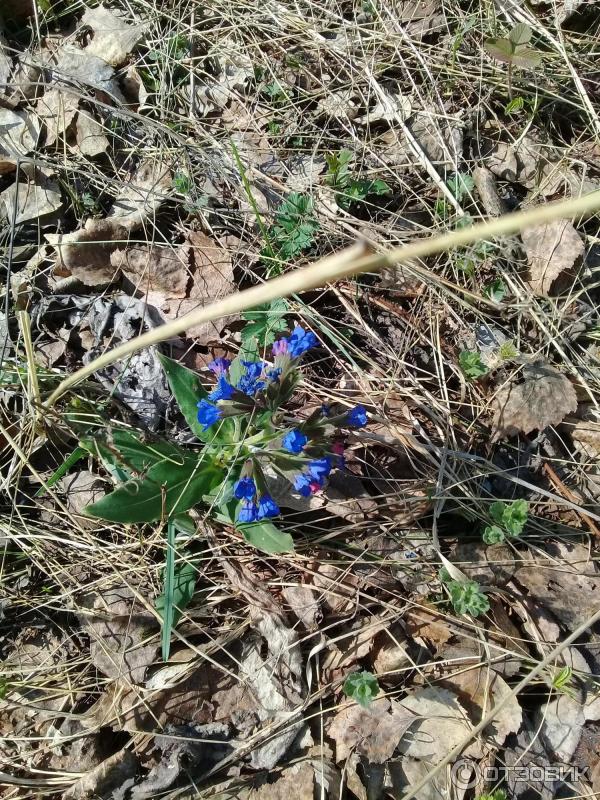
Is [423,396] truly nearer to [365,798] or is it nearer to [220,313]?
[365,798]

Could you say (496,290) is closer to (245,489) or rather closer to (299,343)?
(299,343)

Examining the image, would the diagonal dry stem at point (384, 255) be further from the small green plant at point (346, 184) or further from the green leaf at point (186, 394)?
the small green plant at point (346, 184)

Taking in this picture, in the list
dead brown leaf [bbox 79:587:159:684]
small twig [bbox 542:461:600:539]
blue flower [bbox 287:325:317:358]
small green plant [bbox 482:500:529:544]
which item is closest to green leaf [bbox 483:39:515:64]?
blue flower [bbox 287:325:317:358]

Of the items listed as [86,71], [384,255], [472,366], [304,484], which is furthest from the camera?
[86,71]

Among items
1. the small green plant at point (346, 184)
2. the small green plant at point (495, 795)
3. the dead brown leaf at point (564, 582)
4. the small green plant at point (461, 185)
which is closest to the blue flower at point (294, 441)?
Answer: the dead brown leaf at point (564, 582)

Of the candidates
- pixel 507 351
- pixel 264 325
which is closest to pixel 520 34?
pixel 507 351

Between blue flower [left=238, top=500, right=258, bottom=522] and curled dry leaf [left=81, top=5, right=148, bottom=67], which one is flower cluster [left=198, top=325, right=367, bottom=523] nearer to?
blue flower [left=238, top=500, right=258, bottom=522]
